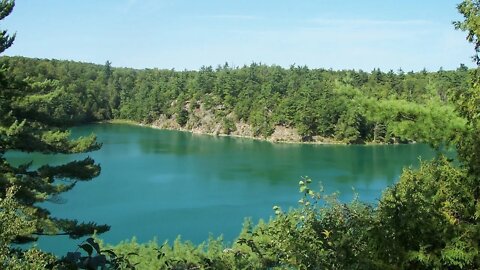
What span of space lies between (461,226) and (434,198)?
29cm

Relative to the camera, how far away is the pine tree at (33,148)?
6.42 metres

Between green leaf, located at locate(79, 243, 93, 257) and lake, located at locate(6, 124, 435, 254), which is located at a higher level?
green leaf, located at locate(79, 243, 93, 257)

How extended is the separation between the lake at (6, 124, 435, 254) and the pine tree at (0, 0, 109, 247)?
0.76 meters

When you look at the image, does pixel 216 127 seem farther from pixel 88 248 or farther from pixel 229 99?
pixel 88 248

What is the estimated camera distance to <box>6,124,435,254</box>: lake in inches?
666

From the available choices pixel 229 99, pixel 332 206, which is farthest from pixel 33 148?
pixel 229 99

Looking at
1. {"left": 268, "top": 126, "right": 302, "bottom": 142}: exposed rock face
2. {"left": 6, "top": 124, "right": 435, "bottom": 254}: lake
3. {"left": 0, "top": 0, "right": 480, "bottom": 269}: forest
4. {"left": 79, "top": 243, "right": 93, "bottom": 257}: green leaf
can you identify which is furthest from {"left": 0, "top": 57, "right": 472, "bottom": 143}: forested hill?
{"left": 79, "top": 243, "right": 93, "bottom": 257}: green leaf

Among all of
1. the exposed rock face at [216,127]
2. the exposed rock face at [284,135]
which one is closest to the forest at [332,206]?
the exposed rock face at [284,135]

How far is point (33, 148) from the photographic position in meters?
6.93

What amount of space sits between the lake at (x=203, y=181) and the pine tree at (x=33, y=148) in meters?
0.76

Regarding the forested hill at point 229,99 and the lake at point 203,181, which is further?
the forested hill at point 229,99

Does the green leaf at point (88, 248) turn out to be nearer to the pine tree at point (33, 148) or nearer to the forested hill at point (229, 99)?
the pine tree at point (33, 148)

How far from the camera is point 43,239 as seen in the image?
1436 cm

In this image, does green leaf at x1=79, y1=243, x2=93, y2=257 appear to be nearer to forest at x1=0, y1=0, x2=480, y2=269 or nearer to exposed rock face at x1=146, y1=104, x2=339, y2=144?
forest at x1=0, y1=0, x2=480, y2=269
